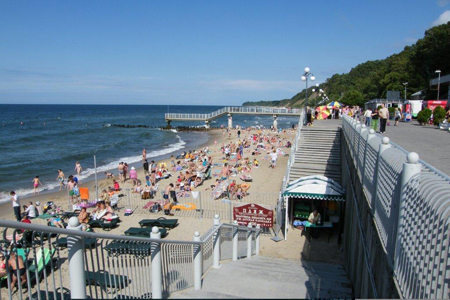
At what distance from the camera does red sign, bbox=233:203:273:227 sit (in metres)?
11.6

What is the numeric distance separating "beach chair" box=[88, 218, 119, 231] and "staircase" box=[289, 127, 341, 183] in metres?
8.00

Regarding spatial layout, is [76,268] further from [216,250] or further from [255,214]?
[255,214]

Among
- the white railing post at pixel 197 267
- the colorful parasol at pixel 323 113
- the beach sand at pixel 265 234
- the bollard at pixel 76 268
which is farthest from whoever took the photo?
the colorful parasol at pixel 323 113

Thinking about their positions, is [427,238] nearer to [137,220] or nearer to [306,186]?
[306,186]

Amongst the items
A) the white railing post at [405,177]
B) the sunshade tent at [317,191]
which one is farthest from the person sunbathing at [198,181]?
the white railing post at [405,177]

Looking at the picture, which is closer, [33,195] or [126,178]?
[33,195]

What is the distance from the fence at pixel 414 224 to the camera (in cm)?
216

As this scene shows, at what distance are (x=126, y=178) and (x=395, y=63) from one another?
72.1m

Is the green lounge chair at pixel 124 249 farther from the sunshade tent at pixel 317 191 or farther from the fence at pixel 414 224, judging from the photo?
the sunshade tent at pixel 317 191

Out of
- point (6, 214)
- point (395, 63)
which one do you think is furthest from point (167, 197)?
point (395, 63)

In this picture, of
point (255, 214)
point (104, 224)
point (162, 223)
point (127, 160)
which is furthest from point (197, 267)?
point (127, 160)

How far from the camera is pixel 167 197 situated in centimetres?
1559

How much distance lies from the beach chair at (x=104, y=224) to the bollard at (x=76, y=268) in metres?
11.1

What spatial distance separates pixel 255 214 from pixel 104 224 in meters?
5.99
